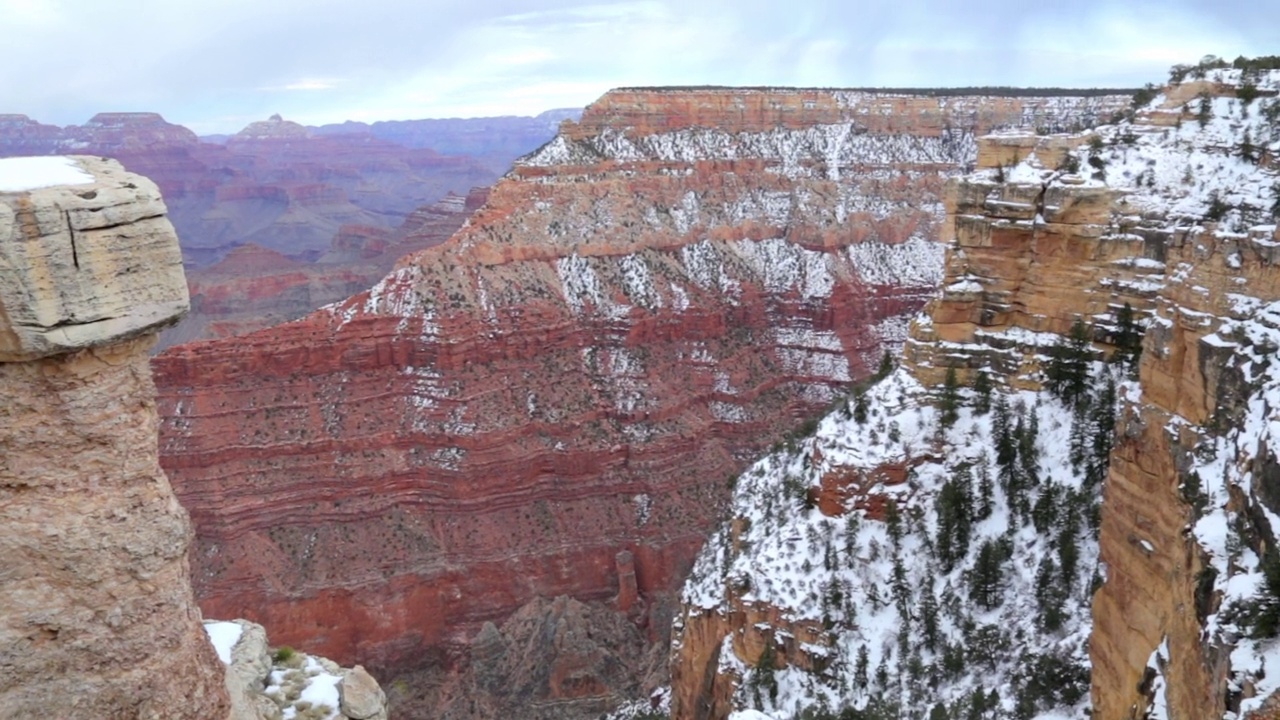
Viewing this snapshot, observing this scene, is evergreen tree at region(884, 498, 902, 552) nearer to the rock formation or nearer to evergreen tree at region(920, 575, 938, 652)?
evergreen tree at region(920, 575, 938, 652)

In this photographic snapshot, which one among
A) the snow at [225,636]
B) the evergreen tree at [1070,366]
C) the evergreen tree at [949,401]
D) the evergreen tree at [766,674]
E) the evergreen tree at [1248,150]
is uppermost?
the evergreen tree at [1248,150]

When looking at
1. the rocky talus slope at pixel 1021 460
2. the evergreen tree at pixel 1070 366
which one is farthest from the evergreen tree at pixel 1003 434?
the evergreen tree at pixel 1070 366

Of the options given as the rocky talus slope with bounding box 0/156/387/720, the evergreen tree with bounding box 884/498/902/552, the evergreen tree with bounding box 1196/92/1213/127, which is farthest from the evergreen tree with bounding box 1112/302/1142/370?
the rocky talus slope with bounding box 0/156/387/720

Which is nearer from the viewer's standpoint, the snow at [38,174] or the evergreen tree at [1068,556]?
the snow at [38,174]

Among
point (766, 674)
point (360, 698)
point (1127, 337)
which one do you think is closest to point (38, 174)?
point (360, 698)

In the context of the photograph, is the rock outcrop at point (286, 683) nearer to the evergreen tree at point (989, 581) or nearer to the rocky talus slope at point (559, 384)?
the evergreen tree at point (989, 581)

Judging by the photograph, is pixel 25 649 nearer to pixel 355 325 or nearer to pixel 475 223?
pixel 355 325

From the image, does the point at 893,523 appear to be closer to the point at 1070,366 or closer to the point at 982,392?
the point at 982,392
